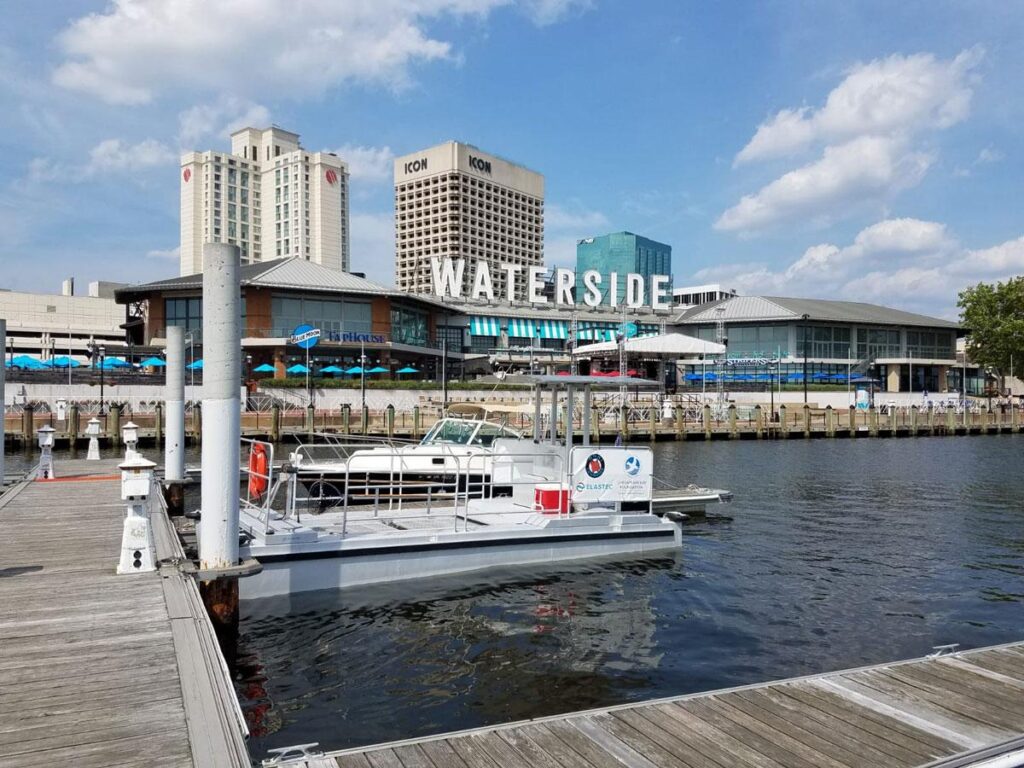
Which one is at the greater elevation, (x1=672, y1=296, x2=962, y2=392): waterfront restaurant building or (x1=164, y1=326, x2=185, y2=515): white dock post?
(x1=672, y1=296, x2=962, y2=392): waterfront restaurant building

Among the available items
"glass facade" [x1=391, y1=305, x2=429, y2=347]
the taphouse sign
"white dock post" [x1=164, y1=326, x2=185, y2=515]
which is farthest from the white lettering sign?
the taphouse sign

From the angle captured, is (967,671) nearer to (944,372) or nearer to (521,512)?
(521,512)

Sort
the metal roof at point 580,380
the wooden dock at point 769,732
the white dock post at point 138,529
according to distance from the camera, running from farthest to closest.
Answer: the metal roof at point 580,380 → the white dock post at point 138,529 → the wooden dock at point 769,732

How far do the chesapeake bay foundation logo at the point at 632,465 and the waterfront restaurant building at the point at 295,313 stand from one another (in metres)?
51.2

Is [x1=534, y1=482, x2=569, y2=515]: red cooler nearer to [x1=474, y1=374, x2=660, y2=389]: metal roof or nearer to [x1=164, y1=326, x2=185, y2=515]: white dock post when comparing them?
[x1=474, y1=374, x2=660, y2=389]: metal roof

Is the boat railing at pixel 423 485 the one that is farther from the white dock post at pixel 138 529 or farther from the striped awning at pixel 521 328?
the striped awning at pixel 521 328

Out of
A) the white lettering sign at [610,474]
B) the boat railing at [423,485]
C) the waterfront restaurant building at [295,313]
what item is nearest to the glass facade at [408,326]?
the waterfront restaurant building at [295,313]

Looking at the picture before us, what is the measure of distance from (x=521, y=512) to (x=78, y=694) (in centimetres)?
950

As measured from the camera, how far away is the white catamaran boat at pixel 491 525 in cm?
1151

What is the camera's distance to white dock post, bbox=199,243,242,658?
8.48 meters

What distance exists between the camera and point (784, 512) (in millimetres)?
21406

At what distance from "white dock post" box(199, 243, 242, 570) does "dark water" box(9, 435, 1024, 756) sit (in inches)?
66.1

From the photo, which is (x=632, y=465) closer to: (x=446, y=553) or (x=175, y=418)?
(x=446, y=553)

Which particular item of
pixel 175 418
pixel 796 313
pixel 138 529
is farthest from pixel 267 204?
pixel 138 529
